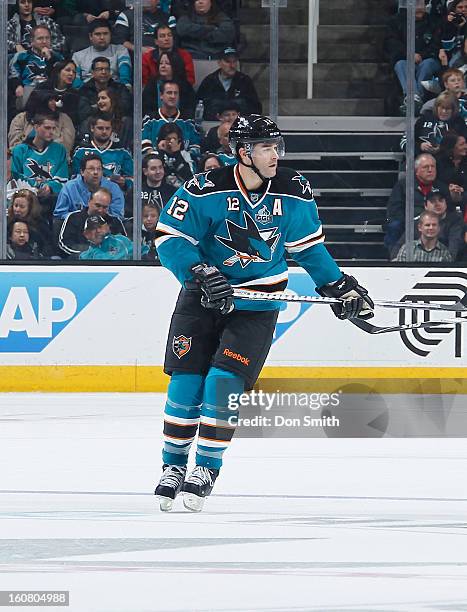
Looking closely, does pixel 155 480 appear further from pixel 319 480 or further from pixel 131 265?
pixel 131 265

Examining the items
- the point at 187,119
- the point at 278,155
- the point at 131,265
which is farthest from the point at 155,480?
the point at 187,119

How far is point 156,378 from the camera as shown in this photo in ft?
26.0

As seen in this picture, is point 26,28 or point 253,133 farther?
point 26,28

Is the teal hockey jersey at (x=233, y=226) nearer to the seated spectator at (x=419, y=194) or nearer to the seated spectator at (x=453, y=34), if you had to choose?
the seated spectator at (x=419, y=194)

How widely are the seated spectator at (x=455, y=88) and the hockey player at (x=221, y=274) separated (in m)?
4.26

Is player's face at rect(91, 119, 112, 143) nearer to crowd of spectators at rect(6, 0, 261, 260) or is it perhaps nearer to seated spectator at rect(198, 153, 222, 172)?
crowd of spectators at rect(6, 0, 261, 260)

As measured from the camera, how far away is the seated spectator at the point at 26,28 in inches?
325

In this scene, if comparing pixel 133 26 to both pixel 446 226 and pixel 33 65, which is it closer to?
pixel 33 65

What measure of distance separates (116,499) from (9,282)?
3.86 meters

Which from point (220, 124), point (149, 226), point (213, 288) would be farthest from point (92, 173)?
point (213, 288)

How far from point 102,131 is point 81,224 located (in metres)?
0.56

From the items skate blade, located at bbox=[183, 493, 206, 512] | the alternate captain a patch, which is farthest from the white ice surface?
→ the alternate captain a patch

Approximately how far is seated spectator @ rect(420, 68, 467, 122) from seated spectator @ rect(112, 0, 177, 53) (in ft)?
5.29

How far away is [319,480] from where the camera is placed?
482 centimetres
